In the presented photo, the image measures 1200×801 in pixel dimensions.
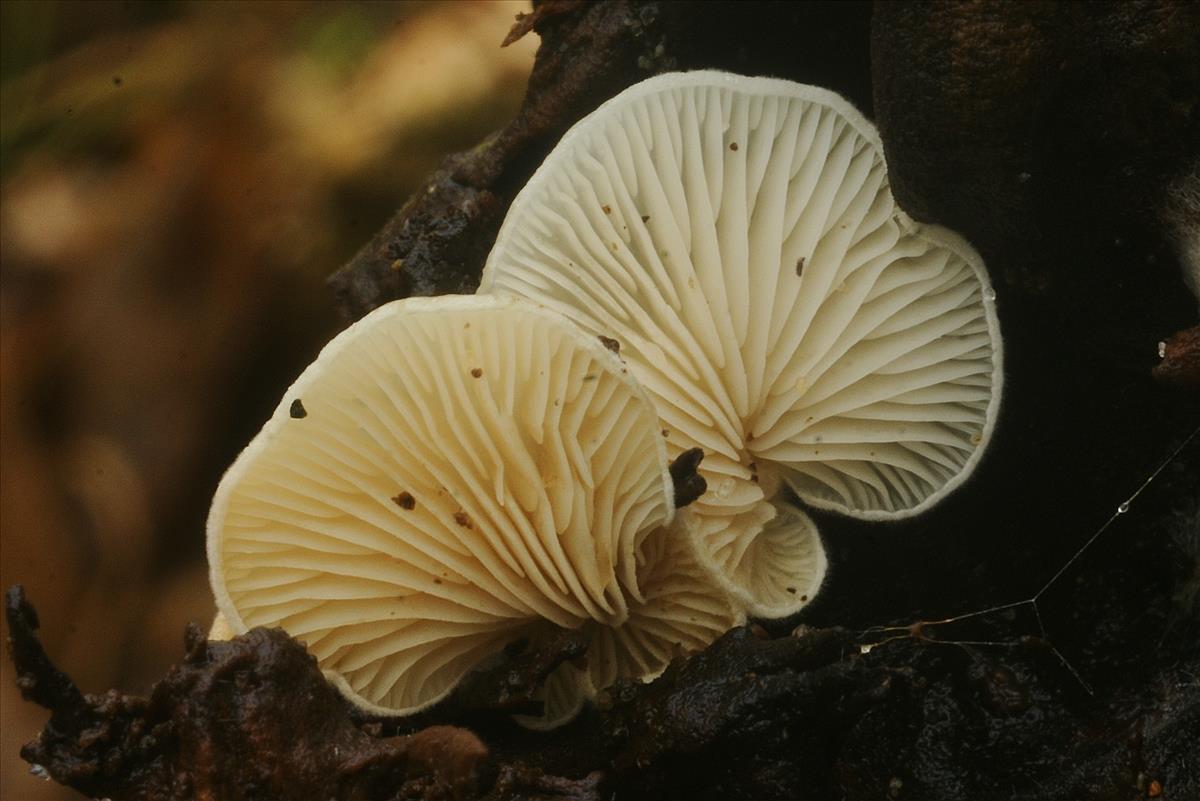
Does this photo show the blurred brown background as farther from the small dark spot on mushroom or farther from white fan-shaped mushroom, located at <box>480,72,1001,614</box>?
the small dark spot on mushroom

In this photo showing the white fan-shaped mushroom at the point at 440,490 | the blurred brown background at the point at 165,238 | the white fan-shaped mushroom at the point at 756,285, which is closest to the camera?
the white fan-shaped mushroom at the point at 440,490

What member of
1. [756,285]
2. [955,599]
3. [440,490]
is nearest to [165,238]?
[440,490]

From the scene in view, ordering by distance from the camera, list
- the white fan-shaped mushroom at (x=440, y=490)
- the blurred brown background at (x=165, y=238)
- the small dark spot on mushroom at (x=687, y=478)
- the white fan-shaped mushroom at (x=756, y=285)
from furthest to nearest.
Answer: the blurred brown background at (x=165, y=238) < the white fan-shaped mushroom at (x=756, y=285) < the small dark spot on mushroom at (x=687, y=478) < the white fan-shaped mushroom at (x=440, y=490)

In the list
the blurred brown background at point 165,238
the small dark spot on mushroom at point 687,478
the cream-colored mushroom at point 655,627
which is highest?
the blurred brown background at point 165,238

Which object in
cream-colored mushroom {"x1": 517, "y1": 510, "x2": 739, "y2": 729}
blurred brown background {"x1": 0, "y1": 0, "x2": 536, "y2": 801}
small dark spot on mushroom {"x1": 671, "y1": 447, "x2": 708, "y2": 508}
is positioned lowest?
cream-colored mushroom {"x1": 517, "y1": 510, "x2": 739, "y2": 729}

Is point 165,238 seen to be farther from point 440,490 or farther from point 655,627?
point 655,627

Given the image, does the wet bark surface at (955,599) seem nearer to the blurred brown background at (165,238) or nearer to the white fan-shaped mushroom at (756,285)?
the white fan-shaped mushroom at (756,285)

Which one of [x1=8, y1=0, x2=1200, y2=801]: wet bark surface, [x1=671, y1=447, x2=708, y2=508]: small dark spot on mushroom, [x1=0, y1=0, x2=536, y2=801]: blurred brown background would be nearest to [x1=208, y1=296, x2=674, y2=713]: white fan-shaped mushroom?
[x1=671, y1=447, x2=708, y2=508]: small dark spot on mushroom

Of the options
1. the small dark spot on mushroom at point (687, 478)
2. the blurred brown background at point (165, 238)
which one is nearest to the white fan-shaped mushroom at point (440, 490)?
the small dark spot on mushroom at point (687, 478)

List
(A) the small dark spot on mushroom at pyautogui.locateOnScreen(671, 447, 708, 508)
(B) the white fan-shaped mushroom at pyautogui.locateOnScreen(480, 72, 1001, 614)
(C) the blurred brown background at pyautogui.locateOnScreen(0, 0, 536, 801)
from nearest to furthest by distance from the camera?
(A) the small dark spot on mushroom at pyautogui.locateOnScreen(671, 447, 708, 508)
(B) the white fan-shaped mushroom at pyautogui.locateOnScreen(480, 72, 1001, 614)
(C) the blurred brown background at pyautogui.locateOnScreen(0, 0, 536, 801)
